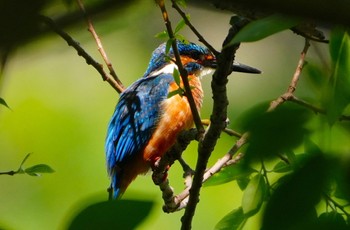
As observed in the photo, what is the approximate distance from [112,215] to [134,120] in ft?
9.61

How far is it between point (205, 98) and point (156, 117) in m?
0.55

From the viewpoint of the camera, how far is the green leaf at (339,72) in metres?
0.79

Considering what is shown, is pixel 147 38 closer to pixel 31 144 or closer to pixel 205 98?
pixel 205 98

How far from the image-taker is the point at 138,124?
354cm

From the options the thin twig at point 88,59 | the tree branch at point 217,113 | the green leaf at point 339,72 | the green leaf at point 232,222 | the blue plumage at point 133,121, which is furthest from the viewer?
the blue plumage at point 133,121

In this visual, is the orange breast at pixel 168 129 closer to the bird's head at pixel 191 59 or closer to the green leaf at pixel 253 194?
the bird's head at pixel 191 59

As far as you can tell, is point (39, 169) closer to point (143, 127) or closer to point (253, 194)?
point (253, 194)

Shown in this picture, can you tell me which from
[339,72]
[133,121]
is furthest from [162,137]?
[339,72]

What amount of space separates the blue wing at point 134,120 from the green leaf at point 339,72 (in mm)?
2478

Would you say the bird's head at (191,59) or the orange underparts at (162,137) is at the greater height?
the bird's head at (191,59)

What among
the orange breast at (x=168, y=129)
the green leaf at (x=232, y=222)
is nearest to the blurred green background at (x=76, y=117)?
the orange breast at (x=168, y=129)

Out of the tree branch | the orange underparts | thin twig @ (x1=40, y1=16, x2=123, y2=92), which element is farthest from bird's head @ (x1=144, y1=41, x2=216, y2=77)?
the tree branch

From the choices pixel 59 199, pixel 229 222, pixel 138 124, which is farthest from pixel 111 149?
pixel 229 222

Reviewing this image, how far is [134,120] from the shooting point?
3523mm
